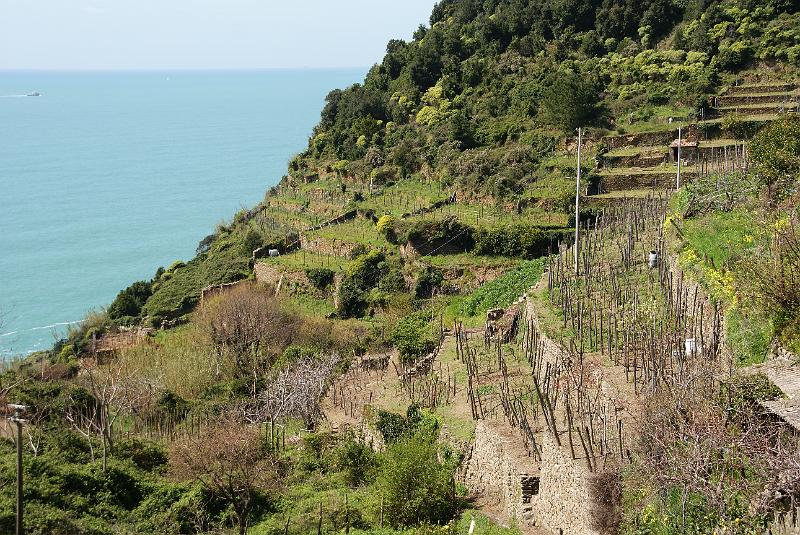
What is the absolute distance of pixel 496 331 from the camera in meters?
25.0

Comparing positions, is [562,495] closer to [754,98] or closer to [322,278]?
[322,278]

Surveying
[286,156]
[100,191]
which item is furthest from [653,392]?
[286,156]

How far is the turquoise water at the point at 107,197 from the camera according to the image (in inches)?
2512

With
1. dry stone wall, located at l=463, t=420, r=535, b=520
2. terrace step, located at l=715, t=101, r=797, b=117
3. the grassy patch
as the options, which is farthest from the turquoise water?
terrace step, located at l=715, t=101, r=797, b=117

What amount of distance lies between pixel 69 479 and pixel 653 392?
1382 centimetres

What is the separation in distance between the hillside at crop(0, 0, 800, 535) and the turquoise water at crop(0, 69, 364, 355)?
579 inches

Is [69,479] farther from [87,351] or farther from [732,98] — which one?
[732,98]

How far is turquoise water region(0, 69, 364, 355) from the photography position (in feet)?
209

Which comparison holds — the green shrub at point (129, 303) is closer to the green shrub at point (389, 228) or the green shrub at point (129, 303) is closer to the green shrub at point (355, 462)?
the green shrub at point (389, 228)

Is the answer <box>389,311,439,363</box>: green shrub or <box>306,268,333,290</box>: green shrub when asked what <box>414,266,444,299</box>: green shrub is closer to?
<box>389,311,439,363</box>: green shrub

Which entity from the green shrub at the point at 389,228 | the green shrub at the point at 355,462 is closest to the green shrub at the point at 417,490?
the green shrub at the point at 355,462

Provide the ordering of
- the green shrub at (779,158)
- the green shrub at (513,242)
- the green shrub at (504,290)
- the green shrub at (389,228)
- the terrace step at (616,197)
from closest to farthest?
the green shrub at (779,158) < the green shrub at (504,290) < the green shrub at (513,242) < the terrace step at (616,197) < the green shrub at (389,228)

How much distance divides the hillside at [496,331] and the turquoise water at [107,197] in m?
14.7

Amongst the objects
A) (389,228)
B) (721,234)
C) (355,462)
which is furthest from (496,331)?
(389,228)
